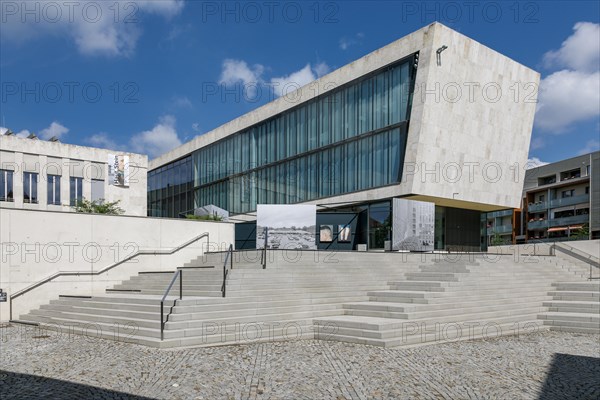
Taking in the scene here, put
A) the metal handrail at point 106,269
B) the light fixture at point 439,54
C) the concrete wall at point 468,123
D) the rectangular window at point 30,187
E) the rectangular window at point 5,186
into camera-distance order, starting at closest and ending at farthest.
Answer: the metal handrail at point 106,269
the light fixture at point 439,54
the concrete wall at point 468,123
the rectangular window at point 5,186
the rectangular window at point 30,187

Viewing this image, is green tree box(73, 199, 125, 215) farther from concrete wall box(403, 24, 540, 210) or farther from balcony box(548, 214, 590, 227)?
balcony box(548, 214, 590, 227)

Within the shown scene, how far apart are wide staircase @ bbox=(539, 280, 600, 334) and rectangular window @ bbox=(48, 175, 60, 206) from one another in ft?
112

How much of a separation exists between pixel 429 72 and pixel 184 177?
94.8 feet

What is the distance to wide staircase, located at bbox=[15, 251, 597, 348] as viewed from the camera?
468 inches

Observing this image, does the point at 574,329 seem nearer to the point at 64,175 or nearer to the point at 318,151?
the point at 318,151

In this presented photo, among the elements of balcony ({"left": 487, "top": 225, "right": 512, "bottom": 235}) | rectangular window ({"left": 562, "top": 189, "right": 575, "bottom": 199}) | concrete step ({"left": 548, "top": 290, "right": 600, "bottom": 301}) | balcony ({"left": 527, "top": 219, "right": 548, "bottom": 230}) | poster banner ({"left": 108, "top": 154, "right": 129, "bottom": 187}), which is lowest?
balcony ({"left": 487, "top": 225, "right": 512, "bottom": 235})

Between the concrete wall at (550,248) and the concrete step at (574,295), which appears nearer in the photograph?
the concrete step at (574,295)

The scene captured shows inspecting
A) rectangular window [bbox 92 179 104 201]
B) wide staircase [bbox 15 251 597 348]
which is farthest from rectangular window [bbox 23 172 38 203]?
wide staircase [bbox 15 251 597 348]

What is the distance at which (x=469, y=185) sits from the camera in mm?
28641

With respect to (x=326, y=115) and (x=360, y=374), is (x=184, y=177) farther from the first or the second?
(x=360, y=374)

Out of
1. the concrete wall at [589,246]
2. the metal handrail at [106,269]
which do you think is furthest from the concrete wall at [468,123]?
the metal handrail at [106,269]

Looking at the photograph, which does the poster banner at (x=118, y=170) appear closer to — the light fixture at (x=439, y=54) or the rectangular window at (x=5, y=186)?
the rectangular window at (x=5, y=186)

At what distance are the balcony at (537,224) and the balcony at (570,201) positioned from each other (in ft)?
9.49

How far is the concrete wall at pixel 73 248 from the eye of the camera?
1631 cm
